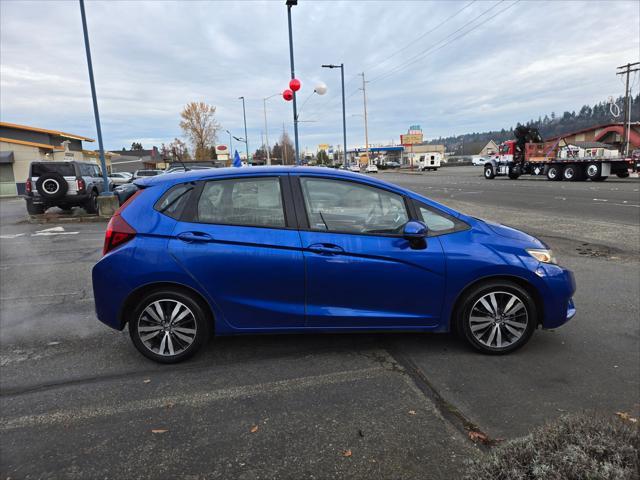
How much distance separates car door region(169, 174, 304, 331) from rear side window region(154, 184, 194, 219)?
9 centimetres

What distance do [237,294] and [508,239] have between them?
94.2 inches

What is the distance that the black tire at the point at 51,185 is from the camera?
14.3 metres

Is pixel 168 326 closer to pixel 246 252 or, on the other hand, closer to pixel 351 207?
pixel 246 252

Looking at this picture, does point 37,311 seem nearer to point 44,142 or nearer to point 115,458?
point 115,458

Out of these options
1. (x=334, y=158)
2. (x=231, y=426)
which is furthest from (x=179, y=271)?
(x=334, y=158)

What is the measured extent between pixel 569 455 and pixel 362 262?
1953 mm

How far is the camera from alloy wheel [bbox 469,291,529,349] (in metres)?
3.83

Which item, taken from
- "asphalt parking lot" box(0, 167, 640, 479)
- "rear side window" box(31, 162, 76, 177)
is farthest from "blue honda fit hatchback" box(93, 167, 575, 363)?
"rear side window" box(31, 162, 76, 177)

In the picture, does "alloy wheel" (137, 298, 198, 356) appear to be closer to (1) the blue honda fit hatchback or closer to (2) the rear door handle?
(1) the blue honda fit hatchback

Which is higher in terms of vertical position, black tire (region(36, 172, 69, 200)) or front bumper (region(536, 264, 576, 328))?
black tire (region(36, 172, 69, 200))

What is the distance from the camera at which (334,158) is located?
448ft

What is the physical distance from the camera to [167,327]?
12.4 feet

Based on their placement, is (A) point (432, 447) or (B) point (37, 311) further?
(B) point (37, 311)

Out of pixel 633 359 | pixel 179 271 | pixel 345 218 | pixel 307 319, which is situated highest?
pixel 345 218
